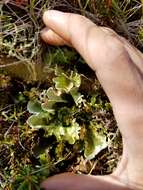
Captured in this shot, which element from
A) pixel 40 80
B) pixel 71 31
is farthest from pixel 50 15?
pixel 40 80

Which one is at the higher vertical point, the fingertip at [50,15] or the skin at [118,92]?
the fingertip at [50,15]

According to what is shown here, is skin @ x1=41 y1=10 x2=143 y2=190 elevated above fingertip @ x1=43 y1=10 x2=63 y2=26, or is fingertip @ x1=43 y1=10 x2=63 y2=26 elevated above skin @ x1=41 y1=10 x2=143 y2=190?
fingertip @ x1=43 y1=10 x2=63 y2=26

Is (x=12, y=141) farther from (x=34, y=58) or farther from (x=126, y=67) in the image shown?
(x=126, y=67)

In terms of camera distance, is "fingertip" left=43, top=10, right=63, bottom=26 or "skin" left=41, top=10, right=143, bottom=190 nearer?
"skin" left=41, top=10, right=143, bottom=190

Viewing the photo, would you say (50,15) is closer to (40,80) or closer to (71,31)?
(71,31)

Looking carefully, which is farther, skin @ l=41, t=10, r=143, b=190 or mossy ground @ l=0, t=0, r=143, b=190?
mossy ground @ l=0, t=0, r=143, b=190
